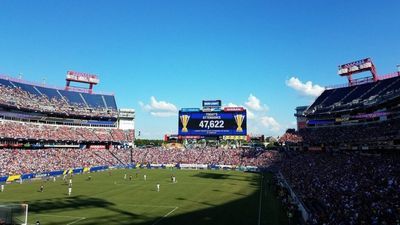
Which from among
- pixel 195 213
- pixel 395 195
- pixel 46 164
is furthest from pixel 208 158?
pixel 395 195

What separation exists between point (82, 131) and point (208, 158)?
113 feet

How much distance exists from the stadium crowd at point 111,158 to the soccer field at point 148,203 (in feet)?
31.9

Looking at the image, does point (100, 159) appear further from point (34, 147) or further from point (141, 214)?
point (141, 214)

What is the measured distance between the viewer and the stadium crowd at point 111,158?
65.4 m

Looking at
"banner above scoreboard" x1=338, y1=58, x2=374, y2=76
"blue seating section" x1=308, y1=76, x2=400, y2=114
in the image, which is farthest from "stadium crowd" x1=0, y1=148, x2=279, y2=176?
"banner above scoreboard" x1=338, y1=58, x2=374, y2=76

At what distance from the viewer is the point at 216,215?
1314 inches

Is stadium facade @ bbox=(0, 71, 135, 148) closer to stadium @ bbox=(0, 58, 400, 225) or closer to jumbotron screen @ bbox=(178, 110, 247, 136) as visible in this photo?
stadium @ bbox=(0, 58, 400, 225)

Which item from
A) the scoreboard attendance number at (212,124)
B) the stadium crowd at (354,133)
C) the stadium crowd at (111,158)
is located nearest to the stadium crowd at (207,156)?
the stadium crowd at (111,158)

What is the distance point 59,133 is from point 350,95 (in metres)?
69.4

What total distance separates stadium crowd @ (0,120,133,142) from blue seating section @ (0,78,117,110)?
8827 millimetres

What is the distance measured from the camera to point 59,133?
281 ft

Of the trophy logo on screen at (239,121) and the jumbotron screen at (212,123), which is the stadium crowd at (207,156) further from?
the trophy logo on screen at (239,121)

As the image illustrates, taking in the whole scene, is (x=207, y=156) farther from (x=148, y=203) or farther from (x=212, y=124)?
(x=148, y=203)

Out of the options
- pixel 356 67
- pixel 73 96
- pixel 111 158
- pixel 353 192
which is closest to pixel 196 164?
pixel 111 158
